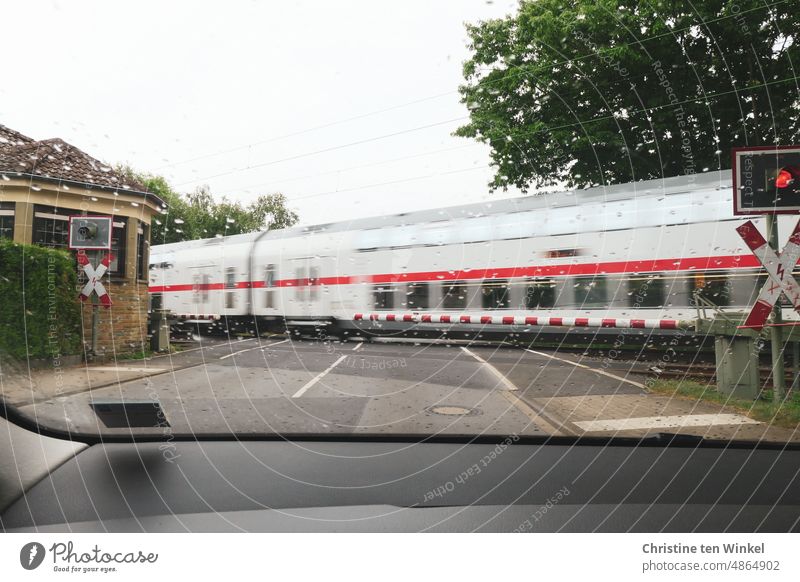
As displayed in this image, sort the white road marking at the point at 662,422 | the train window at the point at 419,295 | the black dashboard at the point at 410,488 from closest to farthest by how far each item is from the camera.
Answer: the train window at the point at 419,295 → the black dashboard at the point at 410,488 → the white road marking at the point at 662,422

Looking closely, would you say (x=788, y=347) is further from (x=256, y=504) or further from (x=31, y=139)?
(x=31, y=139)

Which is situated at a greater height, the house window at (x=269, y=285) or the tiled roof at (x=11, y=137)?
the tiled roof at (x=11, y=137)

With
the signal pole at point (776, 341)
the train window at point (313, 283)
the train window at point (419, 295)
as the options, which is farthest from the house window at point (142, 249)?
the signal pole at point (776, 341)

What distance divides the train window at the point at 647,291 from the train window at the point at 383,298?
0.32 m

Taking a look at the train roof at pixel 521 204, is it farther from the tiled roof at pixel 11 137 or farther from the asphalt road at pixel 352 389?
the tiled roof at pixel 11 137

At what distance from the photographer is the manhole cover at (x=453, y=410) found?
89 centimetres

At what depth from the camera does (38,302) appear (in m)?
0.64

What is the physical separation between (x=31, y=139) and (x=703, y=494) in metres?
1.21

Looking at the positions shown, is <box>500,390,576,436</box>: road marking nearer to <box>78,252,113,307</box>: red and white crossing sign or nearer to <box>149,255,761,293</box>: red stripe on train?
<box>149,255,761,293</box>: red stripe on train

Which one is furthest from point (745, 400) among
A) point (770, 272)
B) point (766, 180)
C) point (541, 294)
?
point (541, 294)

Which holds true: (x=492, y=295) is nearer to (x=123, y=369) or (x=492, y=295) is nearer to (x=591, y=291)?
(x=591, y=291)

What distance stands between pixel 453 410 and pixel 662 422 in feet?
1.26

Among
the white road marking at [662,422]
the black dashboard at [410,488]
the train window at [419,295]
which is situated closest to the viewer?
the train window at [419,295]

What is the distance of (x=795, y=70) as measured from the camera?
719 mm
